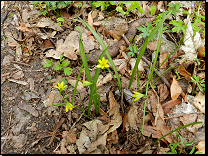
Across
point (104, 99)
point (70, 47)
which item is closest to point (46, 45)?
point (70, 47)

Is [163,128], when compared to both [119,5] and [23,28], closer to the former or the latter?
[119,5]

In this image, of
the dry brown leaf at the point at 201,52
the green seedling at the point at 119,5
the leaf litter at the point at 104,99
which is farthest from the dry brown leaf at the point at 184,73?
the green seedling at the point at 119,5

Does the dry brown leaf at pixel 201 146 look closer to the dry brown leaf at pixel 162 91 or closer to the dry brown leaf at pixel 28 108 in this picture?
the dry brown leaf at pixel 162 91

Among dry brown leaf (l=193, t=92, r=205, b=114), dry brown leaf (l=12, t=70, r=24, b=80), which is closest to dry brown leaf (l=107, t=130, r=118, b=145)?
dry brown leaf (l=193, t=92, r=205, b=114)

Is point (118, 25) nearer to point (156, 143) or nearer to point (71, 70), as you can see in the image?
point (71, 70)

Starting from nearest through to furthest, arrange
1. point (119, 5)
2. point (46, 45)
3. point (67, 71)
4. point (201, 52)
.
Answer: point (67, 71) → point (201, 52) → point (46, 45) → point (119, 5)

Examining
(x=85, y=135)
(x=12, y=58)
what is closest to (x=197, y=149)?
(x=85, y=135)
